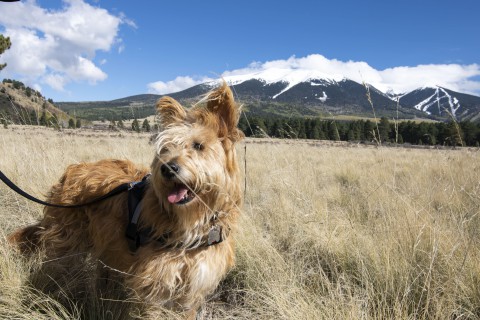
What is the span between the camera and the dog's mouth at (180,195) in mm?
2684

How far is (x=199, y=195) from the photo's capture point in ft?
9.21

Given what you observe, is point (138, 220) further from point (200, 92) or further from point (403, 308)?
point (403, 308)

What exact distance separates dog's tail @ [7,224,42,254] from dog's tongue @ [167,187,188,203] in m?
1.98

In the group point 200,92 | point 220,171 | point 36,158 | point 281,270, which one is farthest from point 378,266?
point 36,158

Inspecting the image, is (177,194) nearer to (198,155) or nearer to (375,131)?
(198,155)

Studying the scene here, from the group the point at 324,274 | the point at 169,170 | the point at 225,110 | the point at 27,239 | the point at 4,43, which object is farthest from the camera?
the point at 4,43

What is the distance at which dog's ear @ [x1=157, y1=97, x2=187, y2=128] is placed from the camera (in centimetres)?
318

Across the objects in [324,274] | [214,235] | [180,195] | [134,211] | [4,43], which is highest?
[4,43]

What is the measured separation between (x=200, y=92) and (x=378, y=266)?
2332 millimetres

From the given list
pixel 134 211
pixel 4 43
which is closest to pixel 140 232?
pixel 134 211

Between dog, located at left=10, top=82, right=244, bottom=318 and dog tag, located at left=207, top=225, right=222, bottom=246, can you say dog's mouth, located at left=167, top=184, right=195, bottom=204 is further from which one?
dog tag, located at left=207, top=225, right=222, bottom=246

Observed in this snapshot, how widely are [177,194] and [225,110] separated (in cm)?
83

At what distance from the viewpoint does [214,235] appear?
2910 millimetres

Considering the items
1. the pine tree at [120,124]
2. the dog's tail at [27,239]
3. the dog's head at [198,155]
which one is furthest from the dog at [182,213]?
the pine tree at [120,124]
